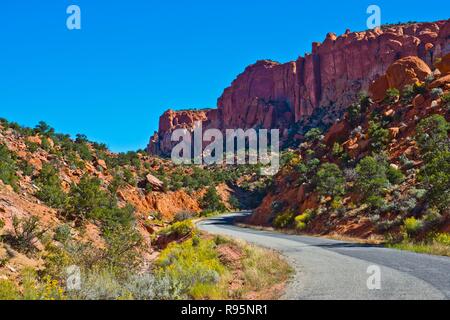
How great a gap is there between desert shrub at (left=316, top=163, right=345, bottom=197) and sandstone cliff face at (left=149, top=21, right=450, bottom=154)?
70773 mm

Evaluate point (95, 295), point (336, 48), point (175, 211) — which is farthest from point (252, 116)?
point (95, 295)

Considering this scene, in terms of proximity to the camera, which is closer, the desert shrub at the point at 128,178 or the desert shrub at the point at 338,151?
the desert shrub at the point at 338,151

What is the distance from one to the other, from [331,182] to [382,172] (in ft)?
20.7

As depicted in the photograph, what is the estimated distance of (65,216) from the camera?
2402 cm

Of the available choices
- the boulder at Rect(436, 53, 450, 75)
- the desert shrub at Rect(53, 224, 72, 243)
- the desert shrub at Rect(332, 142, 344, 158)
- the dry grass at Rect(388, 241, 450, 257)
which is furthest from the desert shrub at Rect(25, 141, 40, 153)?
the boulder at Rect(436, 53, 450, 75)

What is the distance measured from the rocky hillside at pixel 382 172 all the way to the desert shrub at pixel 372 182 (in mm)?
73

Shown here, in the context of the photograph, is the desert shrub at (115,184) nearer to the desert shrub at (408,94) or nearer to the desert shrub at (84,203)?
the desert shrub at (84,203)

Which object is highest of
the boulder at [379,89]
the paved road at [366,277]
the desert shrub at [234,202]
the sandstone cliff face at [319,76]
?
the sandstone cliff face at [319,76]

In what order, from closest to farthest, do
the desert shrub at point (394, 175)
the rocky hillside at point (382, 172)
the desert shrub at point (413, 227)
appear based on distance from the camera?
the desert shrub at point (413, 227), the rocky hillside at point (382, 172), the desert shrub at point (394, 175)

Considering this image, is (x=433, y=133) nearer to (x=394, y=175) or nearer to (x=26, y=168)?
(x=394, y=175)

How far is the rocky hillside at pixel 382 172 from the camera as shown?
22156 millimetres

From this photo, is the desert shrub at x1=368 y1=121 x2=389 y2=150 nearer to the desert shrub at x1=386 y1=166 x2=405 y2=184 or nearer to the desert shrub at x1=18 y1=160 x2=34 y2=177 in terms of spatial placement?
the desert shrub at x1=386 y1=166 x2=405 y2=184

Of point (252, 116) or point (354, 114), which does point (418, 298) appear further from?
point (252, 116)

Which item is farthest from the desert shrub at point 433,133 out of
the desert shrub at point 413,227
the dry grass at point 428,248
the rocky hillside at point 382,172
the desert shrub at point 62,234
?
the desert shrub at point 62,234
